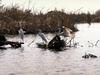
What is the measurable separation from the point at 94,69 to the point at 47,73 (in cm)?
142

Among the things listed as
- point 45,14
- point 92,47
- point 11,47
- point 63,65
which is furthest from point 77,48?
point 45,14

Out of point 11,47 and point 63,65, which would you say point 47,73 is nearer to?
point 63,65

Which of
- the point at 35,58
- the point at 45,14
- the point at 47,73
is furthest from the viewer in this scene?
the point at 45,14

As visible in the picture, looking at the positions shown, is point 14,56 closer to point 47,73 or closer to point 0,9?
point 47,73

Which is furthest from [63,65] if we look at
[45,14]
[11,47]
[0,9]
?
[45,14]

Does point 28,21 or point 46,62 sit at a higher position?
point 28,21

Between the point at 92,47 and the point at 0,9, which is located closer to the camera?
the point at 92,47

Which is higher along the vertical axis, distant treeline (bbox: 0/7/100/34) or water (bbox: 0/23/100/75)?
distant treeline (bbox: 0/7/100/34)

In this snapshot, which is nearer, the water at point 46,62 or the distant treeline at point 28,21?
the water at point 46,62

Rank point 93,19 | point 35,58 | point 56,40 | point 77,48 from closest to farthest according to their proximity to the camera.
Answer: point 35,58 < point 56,40 < point 77,48 < point 93,19

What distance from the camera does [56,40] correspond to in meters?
15.7

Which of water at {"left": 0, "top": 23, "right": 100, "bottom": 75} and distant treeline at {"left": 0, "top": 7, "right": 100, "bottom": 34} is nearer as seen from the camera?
water at {"left": 0, "top": 23, "right": 100, "bottom": 75}

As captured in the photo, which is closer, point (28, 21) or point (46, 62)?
point (46, 62)

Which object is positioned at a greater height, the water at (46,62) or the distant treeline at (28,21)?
the distant treeline at (28,21)
